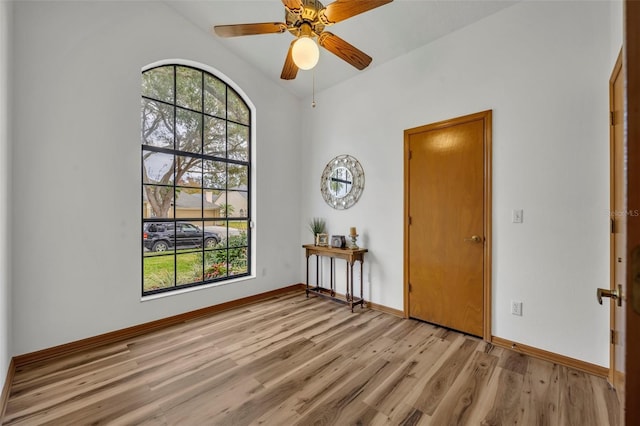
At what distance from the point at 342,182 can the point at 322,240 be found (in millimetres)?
878

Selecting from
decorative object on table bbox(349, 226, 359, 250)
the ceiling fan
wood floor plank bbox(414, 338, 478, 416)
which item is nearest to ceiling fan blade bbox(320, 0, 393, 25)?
the ceiling fan

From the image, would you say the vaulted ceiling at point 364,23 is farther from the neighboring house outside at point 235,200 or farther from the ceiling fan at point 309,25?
the neighboring house outside at point 235,200

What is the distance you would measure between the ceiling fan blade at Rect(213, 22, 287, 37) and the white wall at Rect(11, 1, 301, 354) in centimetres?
139

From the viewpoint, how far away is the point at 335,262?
13.5 feet

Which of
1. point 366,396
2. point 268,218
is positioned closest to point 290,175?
point 268,218

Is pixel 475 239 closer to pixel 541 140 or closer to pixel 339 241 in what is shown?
pixel 541 140

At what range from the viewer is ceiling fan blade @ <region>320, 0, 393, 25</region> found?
1806 millimetres

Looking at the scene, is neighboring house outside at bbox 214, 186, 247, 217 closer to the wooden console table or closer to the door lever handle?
the wooden console table

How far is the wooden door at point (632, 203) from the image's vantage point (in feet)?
1.65

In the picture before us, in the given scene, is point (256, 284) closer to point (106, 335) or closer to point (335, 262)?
point (335, 262)

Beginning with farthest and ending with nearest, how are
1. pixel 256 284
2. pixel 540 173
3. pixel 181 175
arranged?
pixel 256 284 < pixel 181 175 < pixel 540 173

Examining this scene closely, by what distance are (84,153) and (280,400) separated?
272 cm

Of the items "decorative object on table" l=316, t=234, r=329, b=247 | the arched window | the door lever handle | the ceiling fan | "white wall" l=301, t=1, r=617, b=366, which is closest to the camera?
the door lever handle

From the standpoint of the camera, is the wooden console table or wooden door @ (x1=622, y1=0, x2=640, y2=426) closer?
wooden door @ (x1=622, y1=0, x2=640, y2=426)
